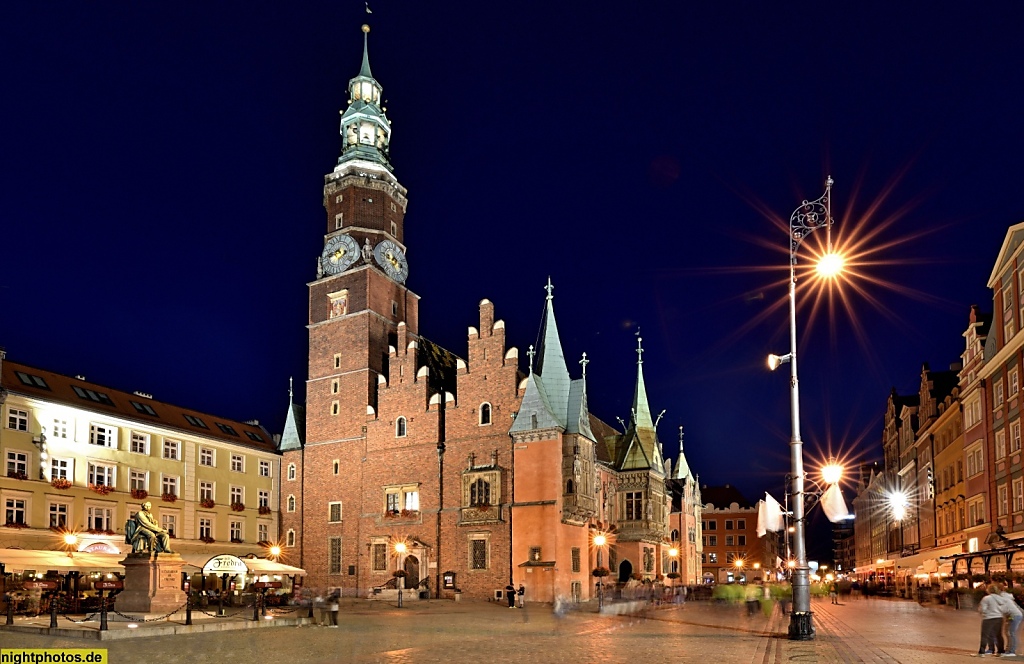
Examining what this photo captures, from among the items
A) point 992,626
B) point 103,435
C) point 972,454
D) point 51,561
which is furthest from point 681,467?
point 992,626

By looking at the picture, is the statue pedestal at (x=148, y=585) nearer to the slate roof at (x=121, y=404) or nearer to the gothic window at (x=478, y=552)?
the slate roof at (x=121, y=404)

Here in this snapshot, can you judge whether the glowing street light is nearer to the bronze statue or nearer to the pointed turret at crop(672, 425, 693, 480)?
the bronze statue

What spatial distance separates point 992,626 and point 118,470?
4482cm

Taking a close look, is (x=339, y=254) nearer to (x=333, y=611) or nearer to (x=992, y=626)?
(x=333, y=611)

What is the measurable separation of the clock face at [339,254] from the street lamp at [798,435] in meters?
42.1

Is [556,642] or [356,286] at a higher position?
[356,286]

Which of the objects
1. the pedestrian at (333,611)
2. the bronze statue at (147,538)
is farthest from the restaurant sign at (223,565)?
the pedestrian at (333,611)

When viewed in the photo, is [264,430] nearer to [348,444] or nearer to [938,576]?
[348,444]

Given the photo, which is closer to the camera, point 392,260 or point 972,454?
point 972,454

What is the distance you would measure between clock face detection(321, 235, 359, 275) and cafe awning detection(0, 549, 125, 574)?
82.0ft

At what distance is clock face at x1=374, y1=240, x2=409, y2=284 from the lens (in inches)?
2473

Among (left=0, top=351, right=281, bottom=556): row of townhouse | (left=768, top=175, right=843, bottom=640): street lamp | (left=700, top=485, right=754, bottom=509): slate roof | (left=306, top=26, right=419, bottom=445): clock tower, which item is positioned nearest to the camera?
(left=768, top=175, right=843, bottom=640): street lamp

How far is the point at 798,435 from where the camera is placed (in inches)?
908

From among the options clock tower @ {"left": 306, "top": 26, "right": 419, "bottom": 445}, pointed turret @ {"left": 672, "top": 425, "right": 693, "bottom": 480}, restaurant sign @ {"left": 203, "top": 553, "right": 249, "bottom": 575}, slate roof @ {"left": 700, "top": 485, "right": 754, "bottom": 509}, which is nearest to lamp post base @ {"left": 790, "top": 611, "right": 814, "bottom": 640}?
restaurant sign @ {"left": 203, "top": 553, "right": 249, "bottom": 575}
